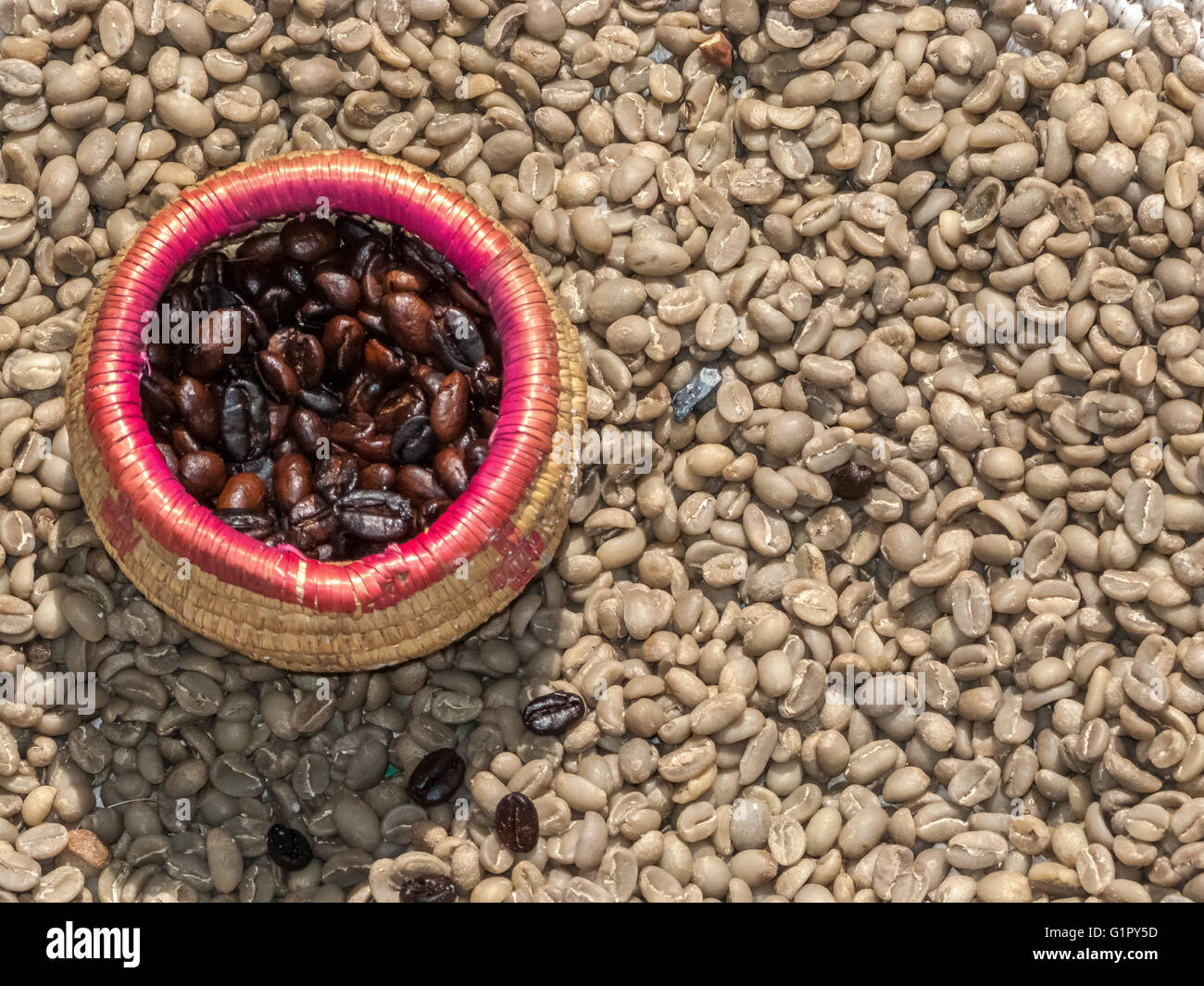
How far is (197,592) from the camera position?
1652 millimetres

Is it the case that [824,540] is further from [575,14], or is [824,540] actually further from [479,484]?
[575,14]

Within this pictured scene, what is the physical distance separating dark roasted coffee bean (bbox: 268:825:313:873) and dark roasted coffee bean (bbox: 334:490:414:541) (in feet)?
1.49

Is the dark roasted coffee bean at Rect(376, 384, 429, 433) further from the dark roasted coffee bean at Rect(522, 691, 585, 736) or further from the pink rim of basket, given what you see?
the dark roasted coffee bean at Rect(522, 691, 585, 736)

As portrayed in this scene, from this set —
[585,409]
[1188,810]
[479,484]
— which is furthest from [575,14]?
[1188,810]

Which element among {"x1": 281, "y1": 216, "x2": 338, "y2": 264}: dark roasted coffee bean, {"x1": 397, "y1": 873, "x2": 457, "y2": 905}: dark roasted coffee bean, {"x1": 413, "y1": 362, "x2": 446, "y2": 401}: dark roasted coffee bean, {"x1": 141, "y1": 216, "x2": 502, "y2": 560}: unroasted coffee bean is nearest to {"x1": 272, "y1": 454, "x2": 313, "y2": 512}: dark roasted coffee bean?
{"x1": 141, "y1": 216, "x2": 502, "y2": 560}: unroasted coffee bean

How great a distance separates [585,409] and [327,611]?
478mm

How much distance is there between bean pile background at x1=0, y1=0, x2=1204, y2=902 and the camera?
A: 1.81m

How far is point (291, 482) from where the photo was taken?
1.78 metres

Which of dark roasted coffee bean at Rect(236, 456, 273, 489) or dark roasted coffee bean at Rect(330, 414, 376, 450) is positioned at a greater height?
dark roasted coffee bean at Rect(330, 414, 376, 450)

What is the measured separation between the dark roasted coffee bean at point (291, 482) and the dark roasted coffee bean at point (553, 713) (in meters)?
0.46

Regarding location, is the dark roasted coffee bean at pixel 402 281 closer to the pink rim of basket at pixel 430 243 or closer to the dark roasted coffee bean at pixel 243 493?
the pink rim of basket at pixel 430 243

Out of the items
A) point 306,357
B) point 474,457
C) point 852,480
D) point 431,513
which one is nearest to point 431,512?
point 431,513

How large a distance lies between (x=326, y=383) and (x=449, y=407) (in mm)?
248

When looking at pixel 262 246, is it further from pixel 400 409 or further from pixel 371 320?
pixel 400 409
